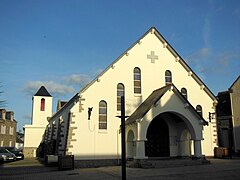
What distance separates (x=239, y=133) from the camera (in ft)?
104

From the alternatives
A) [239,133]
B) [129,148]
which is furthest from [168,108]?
[239,133]

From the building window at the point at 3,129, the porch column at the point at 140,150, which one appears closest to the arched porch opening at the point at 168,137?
the porch column at the point at 140,150

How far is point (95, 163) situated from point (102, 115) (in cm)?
379

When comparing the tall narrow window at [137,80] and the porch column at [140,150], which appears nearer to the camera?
the porch column at [140,150]

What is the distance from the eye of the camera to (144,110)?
68.3 ft

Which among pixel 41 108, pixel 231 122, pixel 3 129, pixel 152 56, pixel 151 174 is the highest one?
pixel 152 56

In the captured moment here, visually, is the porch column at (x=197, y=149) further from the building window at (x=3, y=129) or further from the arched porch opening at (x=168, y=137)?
the building window at (x=3, y=129)

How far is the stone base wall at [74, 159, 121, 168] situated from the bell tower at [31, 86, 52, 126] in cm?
2815

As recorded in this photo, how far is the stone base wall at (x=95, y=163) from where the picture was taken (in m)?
21.1

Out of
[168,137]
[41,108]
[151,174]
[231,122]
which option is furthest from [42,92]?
[151,174]

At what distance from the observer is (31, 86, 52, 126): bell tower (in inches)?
1886

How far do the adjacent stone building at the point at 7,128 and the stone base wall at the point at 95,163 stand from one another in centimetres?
4119

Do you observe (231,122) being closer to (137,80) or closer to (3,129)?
(137,80)

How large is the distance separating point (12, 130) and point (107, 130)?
48.3 meters
